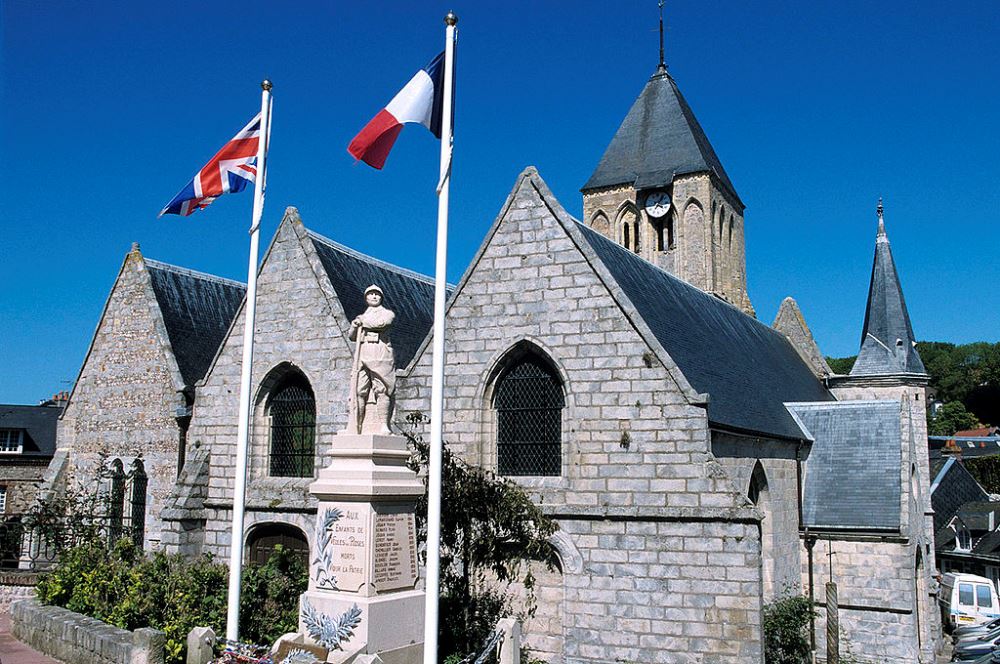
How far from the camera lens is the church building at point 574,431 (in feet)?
43.6

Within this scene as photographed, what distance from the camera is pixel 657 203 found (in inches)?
1321

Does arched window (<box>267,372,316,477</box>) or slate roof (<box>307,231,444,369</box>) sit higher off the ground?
slate roof (<box>307,231,444,369</box>)

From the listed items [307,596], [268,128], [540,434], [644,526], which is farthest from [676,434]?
[268,128]

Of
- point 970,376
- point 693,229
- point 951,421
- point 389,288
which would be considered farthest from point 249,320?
point 970,376

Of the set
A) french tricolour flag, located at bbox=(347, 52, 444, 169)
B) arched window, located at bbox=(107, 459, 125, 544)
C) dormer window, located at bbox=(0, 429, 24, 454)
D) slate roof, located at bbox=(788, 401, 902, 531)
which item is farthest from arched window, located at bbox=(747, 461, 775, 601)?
dormer window, located at bbox=(0, 429, 24, 454)

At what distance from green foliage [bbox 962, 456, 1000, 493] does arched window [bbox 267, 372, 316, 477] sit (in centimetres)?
4081

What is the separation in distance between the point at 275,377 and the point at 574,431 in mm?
6724

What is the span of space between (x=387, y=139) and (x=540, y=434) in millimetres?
6179

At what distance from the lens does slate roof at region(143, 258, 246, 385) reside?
1984 cm

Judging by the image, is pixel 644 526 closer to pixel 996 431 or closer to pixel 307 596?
pixel 307 596

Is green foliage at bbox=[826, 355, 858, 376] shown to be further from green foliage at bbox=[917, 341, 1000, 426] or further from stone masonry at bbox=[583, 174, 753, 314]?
stone masonry at bbox=[583, 174, 753, 314]

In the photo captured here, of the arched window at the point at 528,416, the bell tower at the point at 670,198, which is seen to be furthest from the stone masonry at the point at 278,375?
the bell tower at the point at 670,198

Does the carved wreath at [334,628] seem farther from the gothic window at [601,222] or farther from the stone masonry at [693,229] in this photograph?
the gothic window at [601,222]

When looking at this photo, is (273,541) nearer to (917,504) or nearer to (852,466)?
(852,466)
